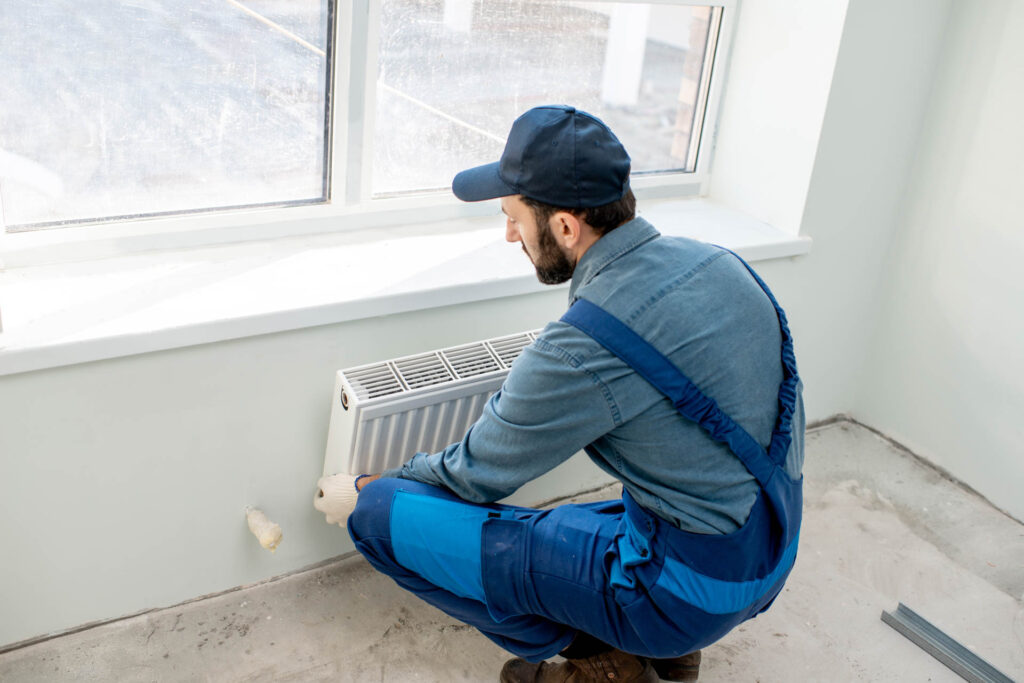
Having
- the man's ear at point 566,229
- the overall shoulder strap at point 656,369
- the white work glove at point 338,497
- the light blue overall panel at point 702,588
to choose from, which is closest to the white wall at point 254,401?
the white work glove at point 338,497

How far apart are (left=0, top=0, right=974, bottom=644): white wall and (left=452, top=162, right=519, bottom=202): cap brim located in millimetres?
419

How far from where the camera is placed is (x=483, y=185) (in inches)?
61.4

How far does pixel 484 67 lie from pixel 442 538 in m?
1.15

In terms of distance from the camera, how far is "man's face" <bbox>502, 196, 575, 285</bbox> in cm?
152

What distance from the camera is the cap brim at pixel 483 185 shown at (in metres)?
1.52

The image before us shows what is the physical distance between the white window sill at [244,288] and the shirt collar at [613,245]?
0.52 m

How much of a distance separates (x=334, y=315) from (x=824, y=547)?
1325 millimetres

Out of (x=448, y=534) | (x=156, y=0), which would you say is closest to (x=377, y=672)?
(x=448, y=534)

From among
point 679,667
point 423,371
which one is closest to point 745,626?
point 679,667

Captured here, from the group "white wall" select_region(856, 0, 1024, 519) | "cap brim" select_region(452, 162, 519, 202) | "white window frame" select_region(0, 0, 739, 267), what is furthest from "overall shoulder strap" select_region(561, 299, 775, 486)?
"white wall" select_region(856, 0, 1024, 519)

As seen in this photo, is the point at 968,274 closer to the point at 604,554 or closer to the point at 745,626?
the point at 745,626

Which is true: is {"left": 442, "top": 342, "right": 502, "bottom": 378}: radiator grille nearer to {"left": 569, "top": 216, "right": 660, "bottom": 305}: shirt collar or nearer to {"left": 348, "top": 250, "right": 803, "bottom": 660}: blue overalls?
{"left": 348, "top": 250, "right": 803, "bottom": 660}: blue overalls

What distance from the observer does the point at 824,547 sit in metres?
2.32

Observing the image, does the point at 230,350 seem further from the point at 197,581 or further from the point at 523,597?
Answer: the point at 523,597
